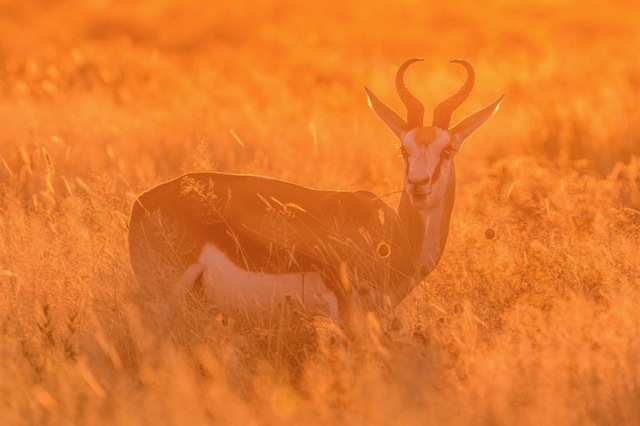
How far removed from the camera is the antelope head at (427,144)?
22.2 feet

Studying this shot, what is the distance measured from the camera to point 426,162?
268 inches

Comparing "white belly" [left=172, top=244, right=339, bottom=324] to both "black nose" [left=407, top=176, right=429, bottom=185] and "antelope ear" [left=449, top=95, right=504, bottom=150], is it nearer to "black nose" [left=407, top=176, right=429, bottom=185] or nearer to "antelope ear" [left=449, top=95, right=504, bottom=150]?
"black nose" [left=407, top=176, right=429, bottom=185]

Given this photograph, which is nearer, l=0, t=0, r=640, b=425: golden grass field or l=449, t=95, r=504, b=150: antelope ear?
l=0, t=0, r=640, b=425: golden grass field

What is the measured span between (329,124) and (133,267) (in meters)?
7.45

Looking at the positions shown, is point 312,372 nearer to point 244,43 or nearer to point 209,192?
point 209,192

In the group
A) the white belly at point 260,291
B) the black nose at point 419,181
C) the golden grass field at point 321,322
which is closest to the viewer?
the golden grass field at point 321,322

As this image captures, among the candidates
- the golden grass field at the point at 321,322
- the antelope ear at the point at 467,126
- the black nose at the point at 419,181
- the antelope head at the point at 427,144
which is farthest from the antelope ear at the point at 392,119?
the golden grass field at the point at 321,322

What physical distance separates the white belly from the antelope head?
754 millimetres

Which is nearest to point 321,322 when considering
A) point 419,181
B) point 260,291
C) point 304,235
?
point 260,291

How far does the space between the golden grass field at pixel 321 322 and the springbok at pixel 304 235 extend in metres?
0.21

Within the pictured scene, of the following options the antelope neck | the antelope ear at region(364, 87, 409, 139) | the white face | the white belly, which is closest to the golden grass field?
the white belly

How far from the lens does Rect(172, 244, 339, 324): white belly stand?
695cm

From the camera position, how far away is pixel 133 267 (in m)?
7.41

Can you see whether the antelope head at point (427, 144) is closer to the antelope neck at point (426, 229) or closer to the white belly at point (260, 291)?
the antelope neck at point (426, 229)
